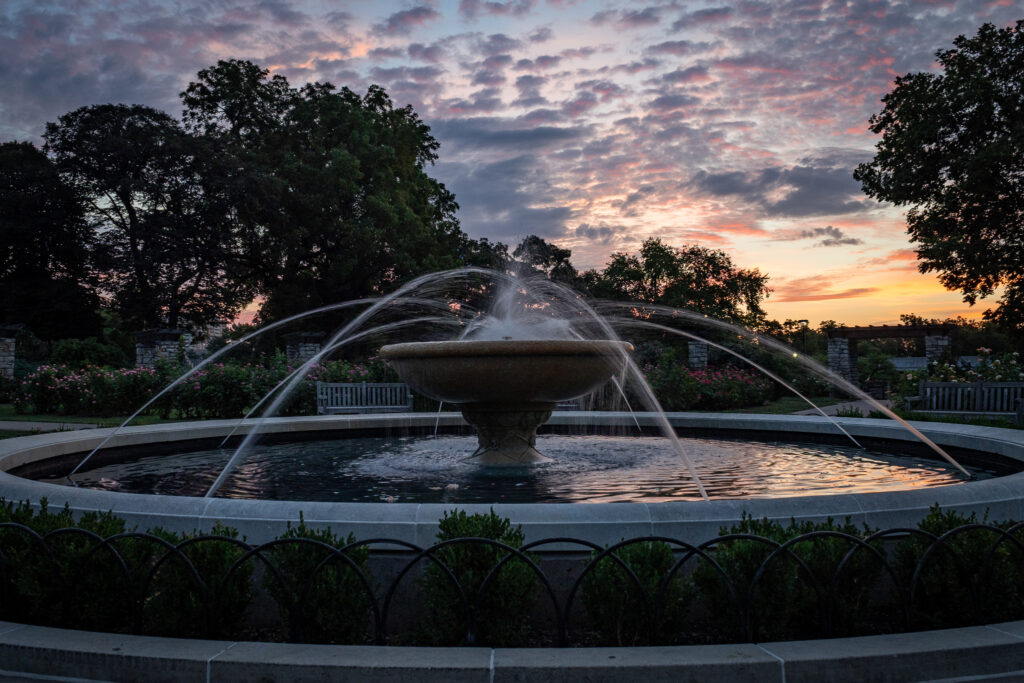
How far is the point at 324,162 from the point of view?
37.3 meters

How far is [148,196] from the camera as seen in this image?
3538 cm

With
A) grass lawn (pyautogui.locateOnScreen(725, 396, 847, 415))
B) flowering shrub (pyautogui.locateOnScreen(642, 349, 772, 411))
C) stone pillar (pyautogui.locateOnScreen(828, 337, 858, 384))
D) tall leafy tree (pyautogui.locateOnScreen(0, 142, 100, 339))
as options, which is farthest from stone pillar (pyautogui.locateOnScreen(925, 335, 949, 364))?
tall leafy tree (pyautogui.locateOnScreen(0, 142, 100, 339))

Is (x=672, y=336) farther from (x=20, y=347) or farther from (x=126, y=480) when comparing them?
(x=126, y=480)

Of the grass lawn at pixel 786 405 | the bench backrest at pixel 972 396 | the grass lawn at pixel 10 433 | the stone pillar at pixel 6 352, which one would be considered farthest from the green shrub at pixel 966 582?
the stone pillar at pixel 6 352

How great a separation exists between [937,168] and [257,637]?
28.5 meters

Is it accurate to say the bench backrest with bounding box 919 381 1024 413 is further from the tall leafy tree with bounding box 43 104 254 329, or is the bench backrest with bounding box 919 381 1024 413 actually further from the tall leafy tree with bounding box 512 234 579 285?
the tall leafy tree with bounding box 43 104 254 329

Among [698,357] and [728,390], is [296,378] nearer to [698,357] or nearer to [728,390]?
[728,390]

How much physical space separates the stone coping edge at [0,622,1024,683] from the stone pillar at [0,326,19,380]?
93.3 ft

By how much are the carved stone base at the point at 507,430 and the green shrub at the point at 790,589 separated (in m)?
4.43

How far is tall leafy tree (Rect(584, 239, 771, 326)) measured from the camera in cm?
4716

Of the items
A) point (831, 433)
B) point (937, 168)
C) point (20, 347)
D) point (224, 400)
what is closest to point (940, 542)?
point (831, 433)

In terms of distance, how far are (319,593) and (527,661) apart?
1120 mm

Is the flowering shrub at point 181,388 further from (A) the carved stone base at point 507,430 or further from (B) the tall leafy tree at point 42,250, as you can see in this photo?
(B) the tall leafy tree at point 42,250

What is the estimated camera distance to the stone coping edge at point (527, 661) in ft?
10.3
